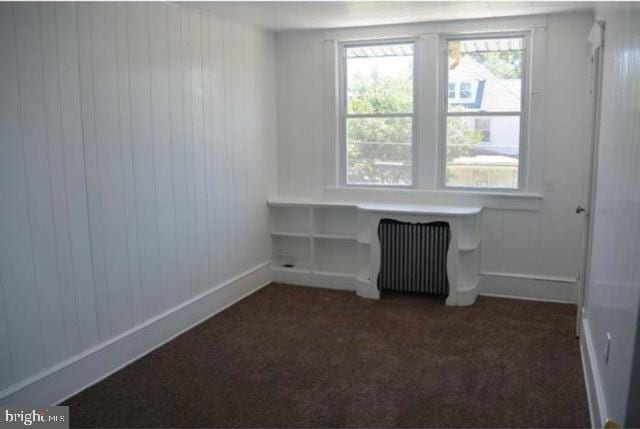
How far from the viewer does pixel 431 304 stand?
480 centimetres

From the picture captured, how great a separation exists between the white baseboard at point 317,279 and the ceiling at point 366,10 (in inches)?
90.9

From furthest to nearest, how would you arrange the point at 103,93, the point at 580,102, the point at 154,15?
1. the point at 580,102
2. the point at 154,15
3. the point at 103,93

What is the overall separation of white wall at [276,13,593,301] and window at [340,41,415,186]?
0.16 meters

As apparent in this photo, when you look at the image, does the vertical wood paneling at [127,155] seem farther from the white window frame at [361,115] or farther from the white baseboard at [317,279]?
the white window frame at [361,115]

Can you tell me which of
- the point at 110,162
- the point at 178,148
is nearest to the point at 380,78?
the point at 178,148

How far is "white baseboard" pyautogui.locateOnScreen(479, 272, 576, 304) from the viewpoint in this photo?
480 centimetres

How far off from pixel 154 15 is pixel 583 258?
3421 millimetres

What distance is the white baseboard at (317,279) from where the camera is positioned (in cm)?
527

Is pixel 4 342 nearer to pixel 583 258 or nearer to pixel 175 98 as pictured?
pixel 175 98

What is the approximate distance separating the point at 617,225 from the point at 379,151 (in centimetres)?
310

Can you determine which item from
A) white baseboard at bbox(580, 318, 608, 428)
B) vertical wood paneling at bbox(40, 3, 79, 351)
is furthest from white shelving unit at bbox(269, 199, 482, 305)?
vertical wood paneling at bbox(40, 3, 79, 351)

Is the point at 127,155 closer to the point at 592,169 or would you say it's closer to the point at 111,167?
the point at 111,167

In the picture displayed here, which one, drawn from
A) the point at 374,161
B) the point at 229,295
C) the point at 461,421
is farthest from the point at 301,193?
the point at 461,421

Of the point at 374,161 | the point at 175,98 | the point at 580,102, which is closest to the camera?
the point at 175,98
